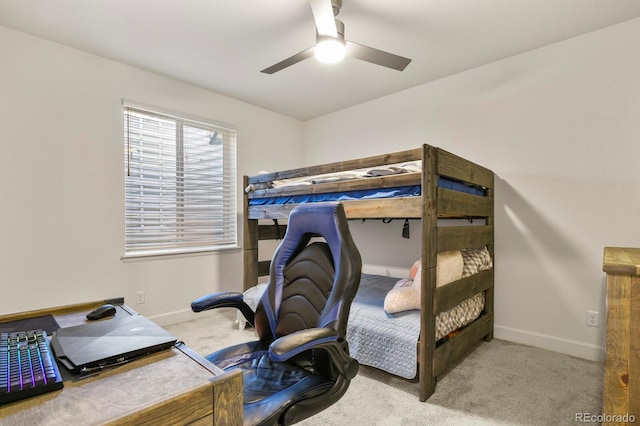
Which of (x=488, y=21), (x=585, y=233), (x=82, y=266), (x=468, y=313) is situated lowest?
(x=468, y=313)

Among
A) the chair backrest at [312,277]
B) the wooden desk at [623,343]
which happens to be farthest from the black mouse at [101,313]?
the wooden desk at [623,343]

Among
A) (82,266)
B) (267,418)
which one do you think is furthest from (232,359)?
(82,266)

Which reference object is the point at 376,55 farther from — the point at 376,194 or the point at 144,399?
the point at 144,399

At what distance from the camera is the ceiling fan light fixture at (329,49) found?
6.28 ft

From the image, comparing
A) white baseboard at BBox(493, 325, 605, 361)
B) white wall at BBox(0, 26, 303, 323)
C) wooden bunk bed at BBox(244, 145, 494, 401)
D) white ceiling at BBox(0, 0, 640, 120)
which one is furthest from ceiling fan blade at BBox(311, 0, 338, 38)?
white baseboard at BBox(493, 325, 605, 361)

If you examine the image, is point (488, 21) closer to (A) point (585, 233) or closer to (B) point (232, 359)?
(A) point (585, 233)

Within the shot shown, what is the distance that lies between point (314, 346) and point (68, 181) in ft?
8.54

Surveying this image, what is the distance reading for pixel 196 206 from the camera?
3.41 m

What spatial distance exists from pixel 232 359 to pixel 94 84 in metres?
2.64

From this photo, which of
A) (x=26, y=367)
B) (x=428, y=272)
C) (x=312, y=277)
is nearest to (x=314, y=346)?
(x=312, y=277)

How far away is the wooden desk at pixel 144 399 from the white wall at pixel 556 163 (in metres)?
2.76

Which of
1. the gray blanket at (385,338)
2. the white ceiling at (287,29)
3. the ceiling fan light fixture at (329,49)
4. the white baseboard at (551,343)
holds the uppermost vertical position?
the white ceiling at (287,29)

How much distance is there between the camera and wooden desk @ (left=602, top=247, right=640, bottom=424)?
1.08 m

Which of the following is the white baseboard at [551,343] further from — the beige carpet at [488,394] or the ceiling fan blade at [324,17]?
the ceiling fan blade at [324,17]
